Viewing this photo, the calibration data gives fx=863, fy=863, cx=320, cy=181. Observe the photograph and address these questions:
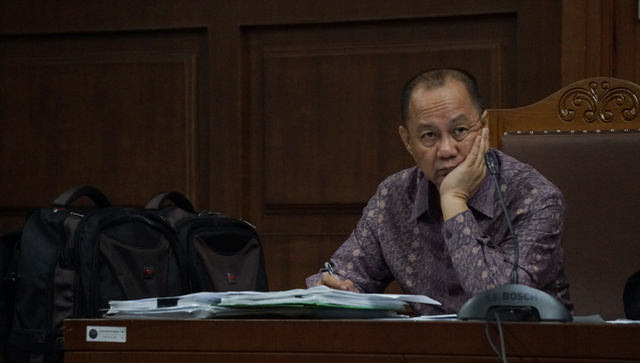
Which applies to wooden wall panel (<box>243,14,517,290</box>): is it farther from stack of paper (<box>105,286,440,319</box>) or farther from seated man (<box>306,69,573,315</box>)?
stack of paper (<box>105,286,440,319</box>)

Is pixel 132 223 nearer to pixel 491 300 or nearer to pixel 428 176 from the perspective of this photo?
pixel 428 176

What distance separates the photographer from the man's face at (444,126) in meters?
1.58

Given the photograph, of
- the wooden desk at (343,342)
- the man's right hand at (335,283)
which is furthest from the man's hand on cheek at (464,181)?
the wooden desk at (343,342)

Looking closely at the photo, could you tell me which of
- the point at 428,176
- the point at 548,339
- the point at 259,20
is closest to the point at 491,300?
the point at 548,339

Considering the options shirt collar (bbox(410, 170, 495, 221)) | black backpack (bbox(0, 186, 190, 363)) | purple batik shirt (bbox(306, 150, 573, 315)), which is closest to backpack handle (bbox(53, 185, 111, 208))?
black backpack (bbox(0, 186, 190, 363))

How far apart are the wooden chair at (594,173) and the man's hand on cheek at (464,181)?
27 centimetres

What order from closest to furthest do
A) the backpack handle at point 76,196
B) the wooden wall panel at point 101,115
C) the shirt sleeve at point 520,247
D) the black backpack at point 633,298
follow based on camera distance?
the black backpack at point 633,298 → the shirt sleeve at point 520,247 → the backpack handle at point 76,196 → the wooden wall panel at point 101,115

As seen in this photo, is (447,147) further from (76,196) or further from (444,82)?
(76,196)

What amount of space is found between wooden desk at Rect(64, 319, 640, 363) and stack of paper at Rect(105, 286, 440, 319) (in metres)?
0.06

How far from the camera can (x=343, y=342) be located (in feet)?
3.06

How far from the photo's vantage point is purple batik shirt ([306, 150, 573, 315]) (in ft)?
4.65

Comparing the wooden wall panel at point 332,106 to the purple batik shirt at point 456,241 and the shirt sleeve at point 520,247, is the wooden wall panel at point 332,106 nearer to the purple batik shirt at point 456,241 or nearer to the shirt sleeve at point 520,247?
the purple batik shirt at point 456,241

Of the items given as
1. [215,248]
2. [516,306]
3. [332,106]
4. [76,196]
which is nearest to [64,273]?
[76,196]

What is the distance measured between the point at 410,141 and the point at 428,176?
0.08 metres
